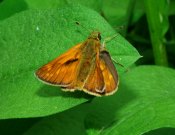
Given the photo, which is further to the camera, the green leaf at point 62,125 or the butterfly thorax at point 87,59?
the green leaf at point 62,125

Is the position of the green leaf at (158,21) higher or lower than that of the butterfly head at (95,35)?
lower

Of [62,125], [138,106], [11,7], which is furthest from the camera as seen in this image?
[11,7]

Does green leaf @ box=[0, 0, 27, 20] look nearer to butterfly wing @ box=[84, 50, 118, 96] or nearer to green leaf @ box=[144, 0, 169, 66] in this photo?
green leaf @ box=[144, 0, 169, 66]

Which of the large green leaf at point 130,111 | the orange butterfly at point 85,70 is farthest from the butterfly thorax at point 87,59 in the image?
the large green leaf at point 130,111

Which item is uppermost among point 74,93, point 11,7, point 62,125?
point 11,7

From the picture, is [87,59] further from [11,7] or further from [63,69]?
[11,7]

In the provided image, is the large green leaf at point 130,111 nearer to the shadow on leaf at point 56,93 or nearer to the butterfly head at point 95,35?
the shadow on leaf at point 56,93

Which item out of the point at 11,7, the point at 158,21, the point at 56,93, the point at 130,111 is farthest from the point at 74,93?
the point at 11,7
